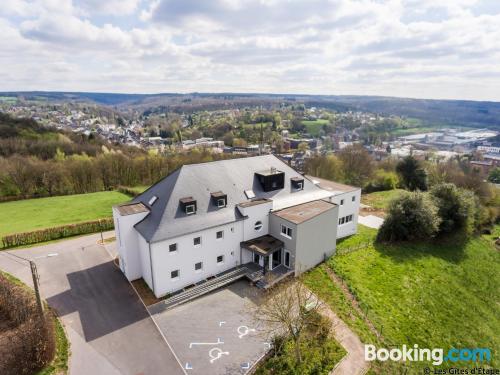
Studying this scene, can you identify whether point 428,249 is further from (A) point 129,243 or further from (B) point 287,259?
(A) point 129,243

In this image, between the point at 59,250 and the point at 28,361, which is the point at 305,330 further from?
the point at 59,250

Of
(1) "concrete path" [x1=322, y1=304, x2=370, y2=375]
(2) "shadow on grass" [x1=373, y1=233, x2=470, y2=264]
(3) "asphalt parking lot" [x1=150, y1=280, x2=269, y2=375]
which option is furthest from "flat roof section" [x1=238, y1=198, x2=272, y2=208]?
(2) "shadow on grass" [x1=373, y1=233, x2=470, y2=264]

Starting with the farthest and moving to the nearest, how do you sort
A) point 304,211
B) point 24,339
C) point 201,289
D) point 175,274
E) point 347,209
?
point 347,209 < point 304,211 < point 201,289 < point 175,274 < point 24,339

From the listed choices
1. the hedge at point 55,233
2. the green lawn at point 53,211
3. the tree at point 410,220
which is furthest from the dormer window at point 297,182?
the green lawn at point 53,211

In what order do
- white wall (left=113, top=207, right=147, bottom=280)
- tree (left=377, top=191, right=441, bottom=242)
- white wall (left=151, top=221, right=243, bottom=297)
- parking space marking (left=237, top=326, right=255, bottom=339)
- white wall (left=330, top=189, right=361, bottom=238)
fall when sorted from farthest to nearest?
tree (left=377, top=191, right=441, bottom=242) → white wall (left=330, top=189, right=361, bottom=238) → white wall (left=113, top=207, right=147, bottom=280) → white wall (left=151, top=221, right=243, bottom=297) → parking space marking (left=237, top=326, right=255, bottom=339)

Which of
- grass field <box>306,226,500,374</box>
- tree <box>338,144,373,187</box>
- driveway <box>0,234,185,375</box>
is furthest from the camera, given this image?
tree <box>338,144,373,187</box>

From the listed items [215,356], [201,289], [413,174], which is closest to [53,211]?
[201,289]

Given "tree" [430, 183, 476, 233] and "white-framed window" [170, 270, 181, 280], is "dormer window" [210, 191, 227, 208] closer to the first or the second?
"white-framed window" [170, 270, 181, 280]
